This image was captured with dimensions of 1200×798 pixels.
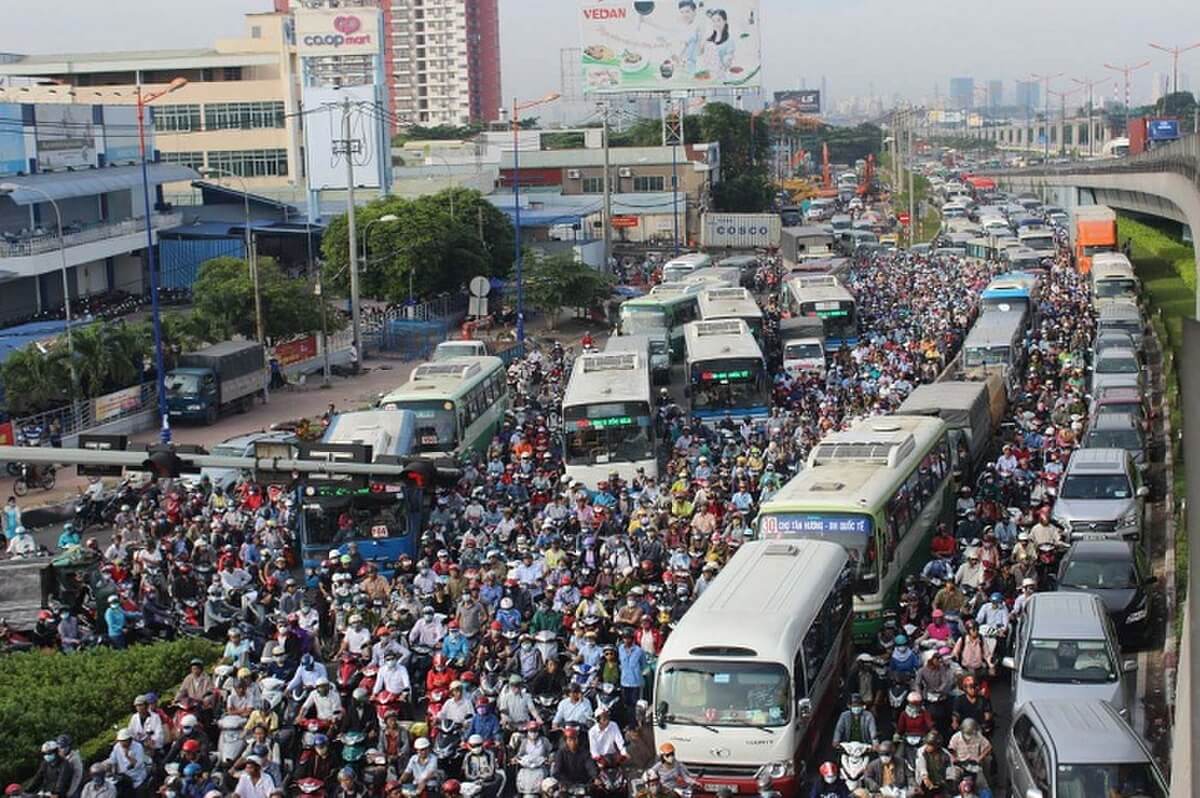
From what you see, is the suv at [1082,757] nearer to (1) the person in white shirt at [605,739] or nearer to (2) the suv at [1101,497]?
(1) the person in white shirt at [605,739]

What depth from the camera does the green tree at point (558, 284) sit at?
55.1 m

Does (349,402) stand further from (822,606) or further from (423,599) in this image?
(822,606)

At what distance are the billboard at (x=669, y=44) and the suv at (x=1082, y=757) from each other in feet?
226

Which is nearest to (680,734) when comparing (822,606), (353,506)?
(822,606)

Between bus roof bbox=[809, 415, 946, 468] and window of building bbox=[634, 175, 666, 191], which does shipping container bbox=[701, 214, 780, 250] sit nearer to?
window of building bbox=[634, 175, 666, 191]

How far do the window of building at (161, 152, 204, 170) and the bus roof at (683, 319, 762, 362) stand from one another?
170 feet

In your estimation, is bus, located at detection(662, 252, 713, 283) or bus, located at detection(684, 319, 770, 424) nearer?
bus, located at detection(684, 319, 770, 424)

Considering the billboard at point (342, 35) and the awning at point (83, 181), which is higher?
the billboard at point (342, 35)

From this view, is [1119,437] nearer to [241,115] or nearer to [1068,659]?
[1068,659]

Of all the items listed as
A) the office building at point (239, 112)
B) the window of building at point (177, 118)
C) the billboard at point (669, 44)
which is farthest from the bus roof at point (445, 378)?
the window of building at point (177, 118)

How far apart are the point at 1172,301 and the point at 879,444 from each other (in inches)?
1247

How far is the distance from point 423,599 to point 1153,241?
5541 cm

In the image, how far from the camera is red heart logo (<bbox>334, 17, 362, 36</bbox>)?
241 ft

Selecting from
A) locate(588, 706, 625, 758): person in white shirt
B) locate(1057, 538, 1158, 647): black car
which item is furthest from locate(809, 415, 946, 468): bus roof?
locate(588, 706, 625, 758): person in white shirt
